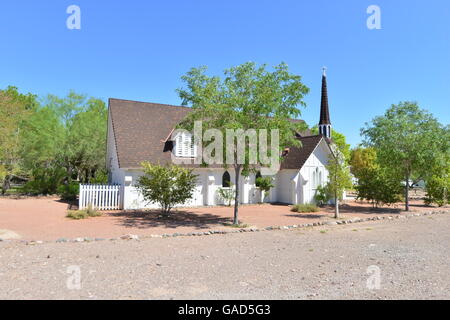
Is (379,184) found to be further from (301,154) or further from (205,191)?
(205,191)

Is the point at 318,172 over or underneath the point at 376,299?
over

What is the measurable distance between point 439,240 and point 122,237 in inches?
499

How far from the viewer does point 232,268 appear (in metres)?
7.62

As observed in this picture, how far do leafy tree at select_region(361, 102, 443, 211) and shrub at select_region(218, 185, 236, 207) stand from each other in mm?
11243

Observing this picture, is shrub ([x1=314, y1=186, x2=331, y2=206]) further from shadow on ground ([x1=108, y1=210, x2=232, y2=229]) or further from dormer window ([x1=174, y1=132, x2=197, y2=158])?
dormer window ([x1=174, y1=132, x2=197, y2=158])

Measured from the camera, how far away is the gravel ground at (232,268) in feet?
19.5

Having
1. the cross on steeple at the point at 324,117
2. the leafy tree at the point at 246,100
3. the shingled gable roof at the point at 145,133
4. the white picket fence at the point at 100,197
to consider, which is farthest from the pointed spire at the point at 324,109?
the white picket fence at the point at 100,197

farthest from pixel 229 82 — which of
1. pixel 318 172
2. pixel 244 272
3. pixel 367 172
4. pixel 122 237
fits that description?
pixel 367 172

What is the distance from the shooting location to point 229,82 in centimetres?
1496

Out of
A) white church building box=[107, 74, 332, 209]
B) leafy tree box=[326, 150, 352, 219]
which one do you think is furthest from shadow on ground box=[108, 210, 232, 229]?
leafy tree box=[326, 150, 352, 219]

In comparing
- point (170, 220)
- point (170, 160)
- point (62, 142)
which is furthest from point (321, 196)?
point (62, 142)

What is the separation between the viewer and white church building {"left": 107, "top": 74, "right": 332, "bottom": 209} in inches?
805

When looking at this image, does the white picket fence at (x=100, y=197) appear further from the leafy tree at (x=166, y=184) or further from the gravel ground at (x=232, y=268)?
the gravel ground at (x=232, y=268)
